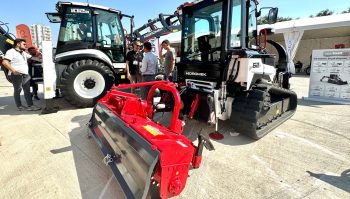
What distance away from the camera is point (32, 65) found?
6.12 meters

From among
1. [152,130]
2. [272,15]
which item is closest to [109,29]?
[272,15]

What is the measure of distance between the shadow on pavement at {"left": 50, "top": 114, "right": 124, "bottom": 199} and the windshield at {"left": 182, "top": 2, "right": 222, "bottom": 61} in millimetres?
2221

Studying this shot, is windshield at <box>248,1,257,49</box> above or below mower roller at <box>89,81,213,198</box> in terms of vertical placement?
above

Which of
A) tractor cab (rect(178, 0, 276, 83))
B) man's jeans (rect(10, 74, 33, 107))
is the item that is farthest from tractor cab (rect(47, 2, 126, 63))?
tractor cab (rect(178, 0, 276, 83))

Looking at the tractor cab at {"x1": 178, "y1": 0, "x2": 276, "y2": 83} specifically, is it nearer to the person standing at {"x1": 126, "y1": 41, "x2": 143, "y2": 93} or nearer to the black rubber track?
the black rubber track

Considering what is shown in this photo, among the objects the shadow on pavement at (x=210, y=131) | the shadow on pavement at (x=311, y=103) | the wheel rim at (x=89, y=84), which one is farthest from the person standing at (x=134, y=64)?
the shadow on pavement at (x=311, y=103)

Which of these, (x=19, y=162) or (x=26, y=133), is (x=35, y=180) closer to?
(x=19, y=162)

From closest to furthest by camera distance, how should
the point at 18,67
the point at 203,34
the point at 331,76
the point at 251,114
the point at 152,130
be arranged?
1. the point at 152,130
2. the point at 251,114
3. the point at 203,34
4. the point at 18,67
5. the point at 331,76

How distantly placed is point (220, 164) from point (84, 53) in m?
4.17

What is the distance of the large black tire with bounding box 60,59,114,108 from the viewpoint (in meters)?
5.18

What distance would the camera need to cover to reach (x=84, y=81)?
17.7 ft

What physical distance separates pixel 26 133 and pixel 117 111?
2044mm

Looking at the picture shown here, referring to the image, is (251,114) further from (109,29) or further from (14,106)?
(14,106)

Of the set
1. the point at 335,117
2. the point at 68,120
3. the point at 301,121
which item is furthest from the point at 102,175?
the point at 335,117
